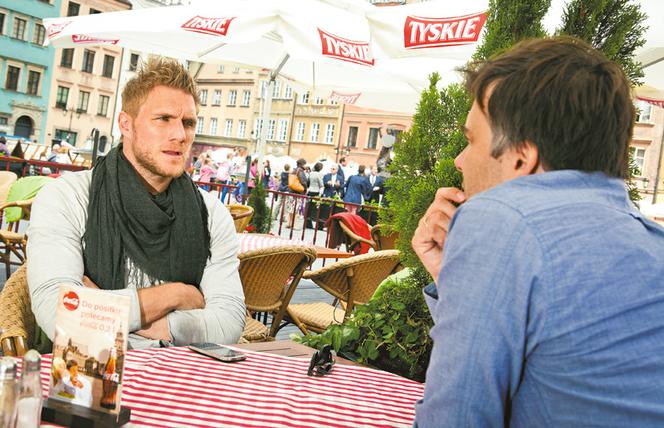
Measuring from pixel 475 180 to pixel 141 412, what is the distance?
2.77ft

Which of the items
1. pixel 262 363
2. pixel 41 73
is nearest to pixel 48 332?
pixel 262 363

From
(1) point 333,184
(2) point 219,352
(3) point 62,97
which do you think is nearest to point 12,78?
(3) point 62,97

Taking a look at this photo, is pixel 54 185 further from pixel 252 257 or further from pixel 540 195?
pixel 540 195

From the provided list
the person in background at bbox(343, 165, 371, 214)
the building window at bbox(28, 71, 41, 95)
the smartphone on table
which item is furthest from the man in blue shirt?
the building window at bbox(28, 71, 41, 95)

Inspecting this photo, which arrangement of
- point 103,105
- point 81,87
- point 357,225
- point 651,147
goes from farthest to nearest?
point 103,105
point 81,87
point 651,147
point 357,225

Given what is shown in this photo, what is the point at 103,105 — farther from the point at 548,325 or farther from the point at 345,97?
the point at 548,325

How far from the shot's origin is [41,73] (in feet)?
173

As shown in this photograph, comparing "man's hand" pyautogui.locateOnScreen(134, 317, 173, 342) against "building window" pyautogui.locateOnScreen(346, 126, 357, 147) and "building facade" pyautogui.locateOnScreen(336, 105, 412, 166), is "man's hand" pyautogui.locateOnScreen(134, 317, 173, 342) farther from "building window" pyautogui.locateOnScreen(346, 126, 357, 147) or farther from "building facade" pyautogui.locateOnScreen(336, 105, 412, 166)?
"building window" pyautogui.locateOnScreen(346, 126, 357, 147)

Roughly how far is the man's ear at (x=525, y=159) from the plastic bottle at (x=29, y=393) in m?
0.90

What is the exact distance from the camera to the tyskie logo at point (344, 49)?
6.21 meters

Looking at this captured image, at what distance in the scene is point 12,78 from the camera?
5125 cm

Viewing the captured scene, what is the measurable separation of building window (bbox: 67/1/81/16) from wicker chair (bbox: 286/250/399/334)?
57.4 metres

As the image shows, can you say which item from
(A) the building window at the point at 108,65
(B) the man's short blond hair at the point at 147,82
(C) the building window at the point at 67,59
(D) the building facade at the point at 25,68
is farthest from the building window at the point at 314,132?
(B) the man's short blond hair at the point at 147,82

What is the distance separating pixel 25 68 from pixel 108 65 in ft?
26.1
